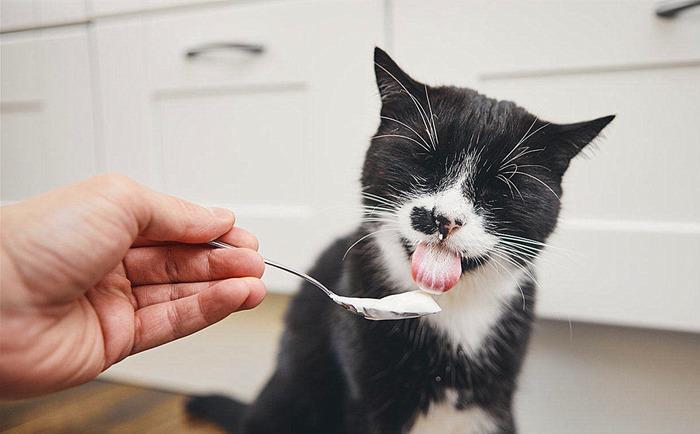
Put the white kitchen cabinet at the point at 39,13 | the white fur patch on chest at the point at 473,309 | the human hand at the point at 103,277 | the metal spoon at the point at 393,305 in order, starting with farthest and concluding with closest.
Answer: the white kitchen cabinet at the point at 39,13 < the white fur patch on chest at the point at 473,309 < the metal spoon at the point at 393,305 < the human hand at the point at 103,277

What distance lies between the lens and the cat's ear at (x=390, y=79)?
75 centimetres

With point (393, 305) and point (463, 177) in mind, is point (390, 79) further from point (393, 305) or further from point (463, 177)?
point (393, 305)

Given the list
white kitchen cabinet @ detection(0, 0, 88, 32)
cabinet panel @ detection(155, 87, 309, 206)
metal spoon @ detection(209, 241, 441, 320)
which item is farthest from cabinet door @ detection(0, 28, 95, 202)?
metal spoon @ detection(209, 241, 441, 320)

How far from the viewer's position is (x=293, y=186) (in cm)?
113

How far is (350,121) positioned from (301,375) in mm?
436

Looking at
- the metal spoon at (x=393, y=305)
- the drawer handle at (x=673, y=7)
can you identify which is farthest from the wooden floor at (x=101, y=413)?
the drawer handle at (x=673, y=7)

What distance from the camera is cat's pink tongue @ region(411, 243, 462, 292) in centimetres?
70

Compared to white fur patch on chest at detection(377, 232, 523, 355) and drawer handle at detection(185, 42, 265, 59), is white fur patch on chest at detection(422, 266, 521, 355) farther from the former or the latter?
drawer handle at detection(185, 42, 265, 59)

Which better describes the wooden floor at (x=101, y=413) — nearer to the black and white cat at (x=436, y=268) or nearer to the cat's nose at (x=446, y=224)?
the black and white cat at (x=436, y=268)

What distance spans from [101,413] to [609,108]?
3.57 ft

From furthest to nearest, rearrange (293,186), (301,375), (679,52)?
(293,186), (301,375), (679,52)

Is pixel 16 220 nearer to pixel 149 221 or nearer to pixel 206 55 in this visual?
pixel 149 221

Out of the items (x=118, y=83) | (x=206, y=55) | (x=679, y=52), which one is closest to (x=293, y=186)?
(x=206, y=55)

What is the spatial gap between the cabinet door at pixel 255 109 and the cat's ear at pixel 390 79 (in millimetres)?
188
